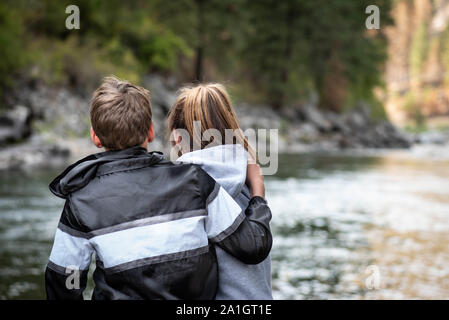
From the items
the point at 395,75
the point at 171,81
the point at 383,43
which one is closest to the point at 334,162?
the point at 171,81

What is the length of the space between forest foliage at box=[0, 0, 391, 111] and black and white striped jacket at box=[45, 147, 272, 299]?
18.0m

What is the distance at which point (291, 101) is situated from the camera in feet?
127

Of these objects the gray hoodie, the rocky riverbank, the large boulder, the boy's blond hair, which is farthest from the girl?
the large boulder

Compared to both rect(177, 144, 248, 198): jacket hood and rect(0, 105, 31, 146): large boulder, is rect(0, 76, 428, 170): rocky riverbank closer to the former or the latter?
rect(0, 105, 31, 146): large boulder

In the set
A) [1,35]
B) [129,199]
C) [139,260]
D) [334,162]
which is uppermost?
[1,35]

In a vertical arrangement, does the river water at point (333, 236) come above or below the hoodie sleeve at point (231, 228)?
below

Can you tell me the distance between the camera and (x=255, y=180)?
81.3 inches

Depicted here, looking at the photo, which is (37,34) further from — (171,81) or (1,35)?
(171,81)

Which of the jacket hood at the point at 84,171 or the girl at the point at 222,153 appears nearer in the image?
the jacket hood at the point at 84,171

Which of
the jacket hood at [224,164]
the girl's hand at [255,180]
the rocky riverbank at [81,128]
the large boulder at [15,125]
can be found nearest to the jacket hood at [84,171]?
the jacket hood at [224,164]

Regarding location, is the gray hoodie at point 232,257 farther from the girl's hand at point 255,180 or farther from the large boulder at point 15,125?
the large boulder at point 15,125

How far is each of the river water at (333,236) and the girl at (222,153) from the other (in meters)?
3.72

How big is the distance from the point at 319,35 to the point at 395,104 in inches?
2474

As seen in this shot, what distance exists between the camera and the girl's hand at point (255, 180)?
206 cm
